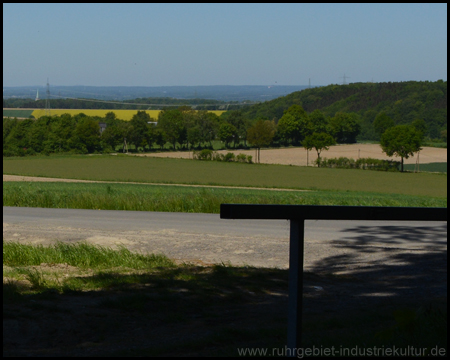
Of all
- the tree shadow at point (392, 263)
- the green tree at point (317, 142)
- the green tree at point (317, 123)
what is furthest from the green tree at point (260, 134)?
the tree shadow at point (392, 263)

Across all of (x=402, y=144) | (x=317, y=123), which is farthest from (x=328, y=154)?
(x=317, y=123)

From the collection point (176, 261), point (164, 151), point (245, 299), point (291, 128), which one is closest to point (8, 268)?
point (176, 261)

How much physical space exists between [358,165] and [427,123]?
4827 cm

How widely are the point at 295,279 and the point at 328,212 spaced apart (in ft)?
1.58

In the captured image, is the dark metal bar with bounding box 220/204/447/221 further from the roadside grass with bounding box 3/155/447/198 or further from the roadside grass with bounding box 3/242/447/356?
the roadside grass with bounding box 3/155/447/198

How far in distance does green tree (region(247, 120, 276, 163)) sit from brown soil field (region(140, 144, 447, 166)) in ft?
6.99

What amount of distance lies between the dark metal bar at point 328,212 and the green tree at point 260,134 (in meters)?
101

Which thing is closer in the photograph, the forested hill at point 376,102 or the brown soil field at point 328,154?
the brown soil field at point 328,154

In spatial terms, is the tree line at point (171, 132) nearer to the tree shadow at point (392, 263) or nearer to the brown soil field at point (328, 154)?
the brown soil field at point (328, 154)

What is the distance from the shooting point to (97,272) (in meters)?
9.21

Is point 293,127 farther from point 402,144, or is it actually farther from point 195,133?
point 402,144

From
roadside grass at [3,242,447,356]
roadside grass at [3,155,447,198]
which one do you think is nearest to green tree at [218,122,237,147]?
roadside grass at [3,155,447,198]

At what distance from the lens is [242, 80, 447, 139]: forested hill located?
124250 mm

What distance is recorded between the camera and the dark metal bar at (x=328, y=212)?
132 inches
